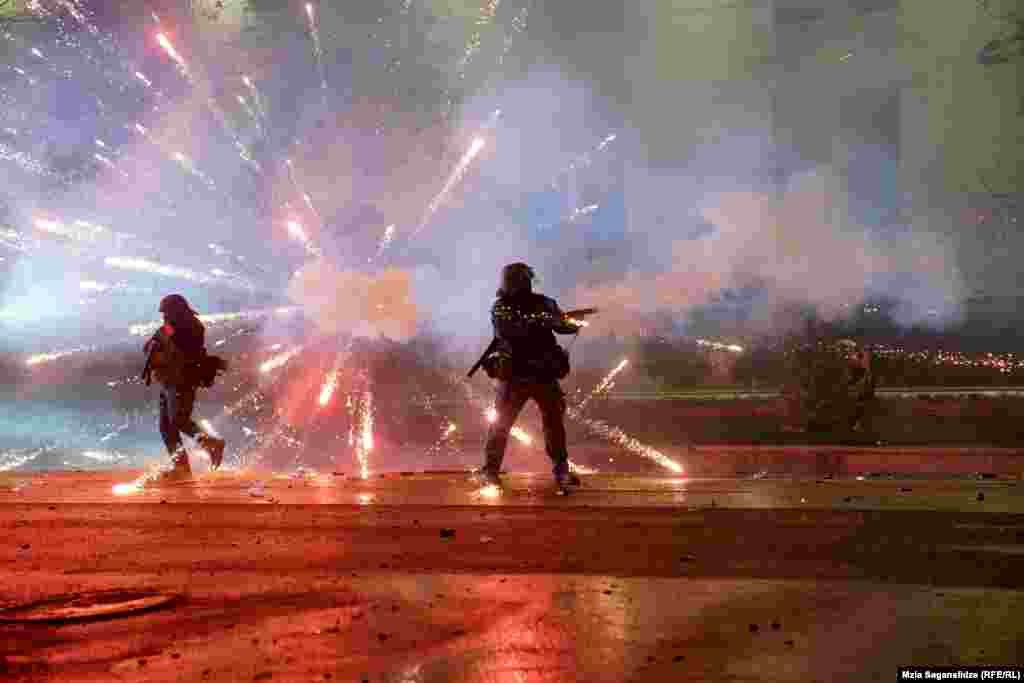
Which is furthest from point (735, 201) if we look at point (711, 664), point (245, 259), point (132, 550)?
point (711, 664)

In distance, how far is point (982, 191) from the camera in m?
21.1

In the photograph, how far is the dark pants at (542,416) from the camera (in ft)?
29.7

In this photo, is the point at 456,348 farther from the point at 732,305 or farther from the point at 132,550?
the point at 132,550

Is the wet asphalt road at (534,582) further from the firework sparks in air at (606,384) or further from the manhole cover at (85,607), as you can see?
the firework sparks in air at (606,384)

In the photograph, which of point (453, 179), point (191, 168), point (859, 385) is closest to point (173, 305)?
point (859, 385)

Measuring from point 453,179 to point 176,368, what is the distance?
14.8 metres

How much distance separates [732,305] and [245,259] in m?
12.2

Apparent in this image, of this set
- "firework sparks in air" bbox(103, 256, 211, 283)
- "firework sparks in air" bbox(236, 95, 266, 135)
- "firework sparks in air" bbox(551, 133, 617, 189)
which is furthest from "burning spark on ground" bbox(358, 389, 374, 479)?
"firework sparks in air" bbox(236, 95, 266, 135)

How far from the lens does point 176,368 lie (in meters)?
11.1

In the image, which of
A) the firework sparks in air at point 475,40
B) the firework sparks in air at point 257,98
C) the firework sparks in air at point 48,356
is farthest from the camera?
the firework sparks in air at point 48,356

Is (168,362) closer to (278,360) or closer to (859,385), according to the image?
(859,385)

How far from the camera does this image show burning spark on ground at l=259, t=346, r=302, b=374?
25.2 metres

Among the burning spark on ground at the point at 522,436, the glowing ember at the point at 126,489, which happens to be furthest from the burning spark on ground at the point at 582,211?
the glowing ember at the point at 126,489

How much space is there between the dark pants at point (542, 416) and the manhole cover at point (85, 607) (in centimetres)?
397
